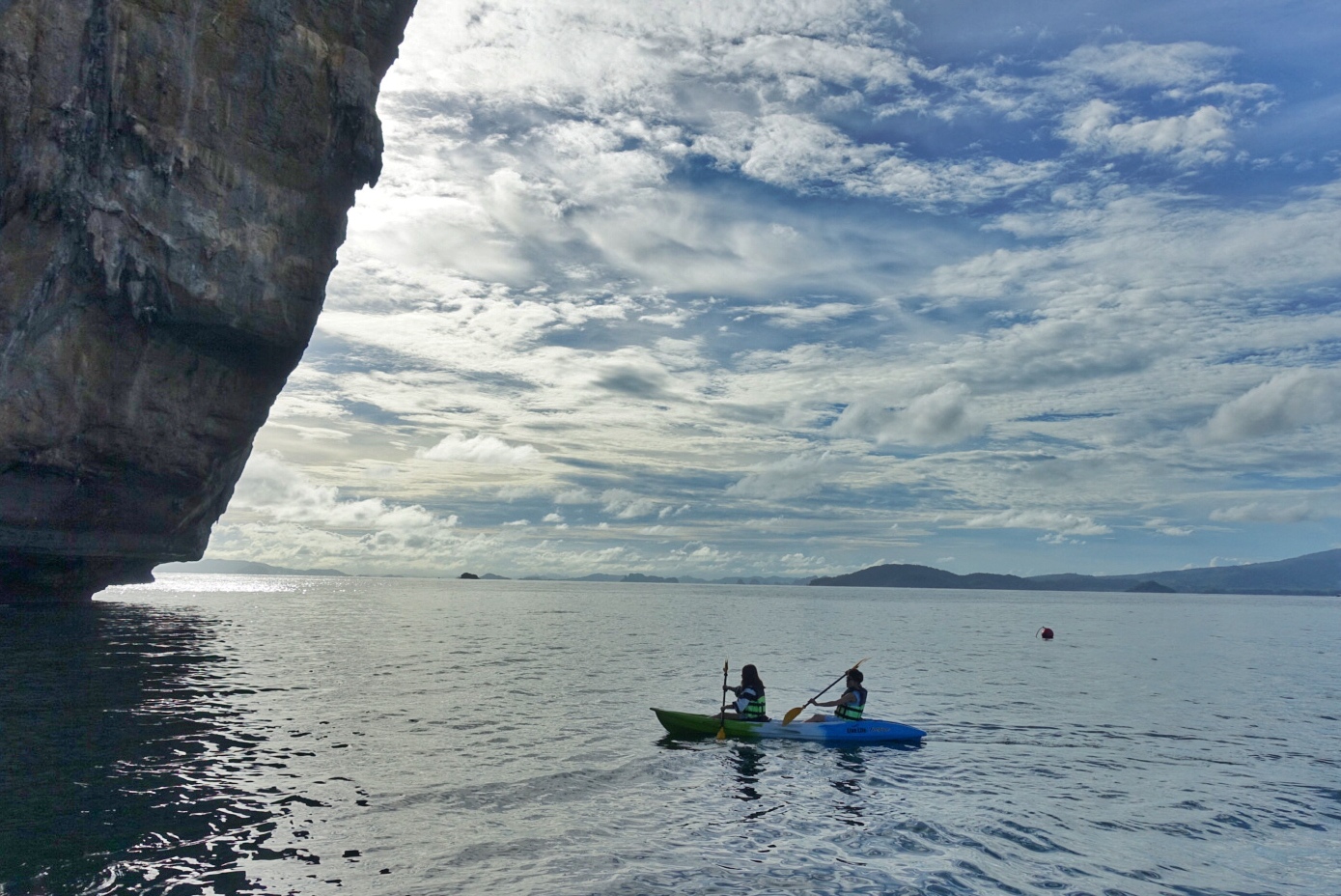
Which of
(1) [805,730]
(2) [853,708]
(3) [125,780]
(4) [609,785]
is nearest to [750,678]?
(1) [805,730]

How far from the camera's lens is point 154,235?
124 feet

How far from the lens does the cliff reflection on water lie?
36.8 ft

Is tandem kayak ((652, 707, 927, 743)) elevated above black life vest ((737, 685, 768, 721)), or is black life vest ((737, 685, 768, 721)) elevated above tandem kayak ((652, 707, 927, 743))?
black life vest ((737, 685, 768, 721))

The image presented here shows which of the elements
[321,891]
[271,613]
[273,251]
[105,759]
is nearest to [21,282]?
[273,251]

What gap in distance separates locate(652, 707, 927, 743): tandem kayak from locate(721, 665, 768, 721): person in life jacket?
0.26 m

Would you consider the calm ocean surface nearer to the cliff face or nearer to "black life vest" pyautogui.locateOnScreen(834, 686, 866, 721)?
"black life vest" pyautogui.locateOnScreen(834, 686, 866, 721)

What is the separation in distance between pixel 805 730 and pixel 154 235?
35.8 m

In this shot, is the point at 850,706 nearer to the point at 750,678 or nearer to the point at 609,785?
the point at 750,678

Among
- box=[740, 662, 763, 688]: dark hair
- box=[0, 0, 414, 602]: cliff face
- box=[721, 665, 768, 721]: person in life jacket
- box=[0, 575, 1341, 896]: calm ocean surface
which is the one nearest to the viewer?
box=[0, 575, 1341, 896]: calm ocean surface

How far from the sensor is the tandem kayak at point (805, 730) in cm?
2236

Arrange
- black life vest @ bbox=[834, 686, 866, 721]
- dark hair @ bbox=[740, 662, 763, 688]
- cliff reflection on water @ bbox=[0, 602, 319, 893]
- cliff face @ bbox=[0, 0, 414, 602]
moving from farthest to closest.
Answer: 1. cliff face @ bbox=[0, 0, 414, 602]
2. dark hair @ bbox=[740, 662, 763, 688]
3. black life vest @ bbox=[834, 686, 866, 721]
4. cliff reflection on water @ bbox=[0, 602, 319, 893]

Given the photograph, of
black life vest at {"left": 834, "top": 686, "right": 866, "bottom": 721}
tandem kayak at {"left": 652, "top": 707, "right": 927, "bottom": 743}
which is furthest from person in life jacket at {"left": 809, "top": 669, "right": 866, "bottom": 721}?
tandem kayak at {"left": 652, "top": 707, "right": 927, "bottom": 743}

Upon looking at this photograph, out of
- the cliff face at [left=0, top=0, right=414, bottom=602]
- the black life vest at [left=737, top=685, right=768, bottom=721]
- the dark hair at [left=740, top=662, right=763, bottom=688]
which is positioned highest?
the cliff face at [left=0, top=0, right=414, bottom=602]

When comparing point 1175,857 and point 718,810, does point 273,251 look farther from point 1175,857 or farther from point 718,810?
point 1175,857
